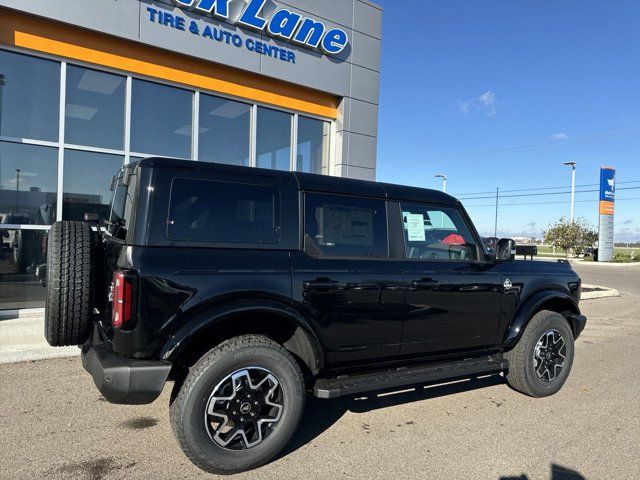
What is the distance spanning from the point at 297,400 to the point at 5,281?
6.27m

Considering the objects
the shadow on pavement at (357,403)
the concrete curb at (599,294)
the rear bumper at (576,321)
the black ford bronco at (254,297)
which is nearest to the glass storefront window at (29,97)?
the black ford bronco at (254,297)

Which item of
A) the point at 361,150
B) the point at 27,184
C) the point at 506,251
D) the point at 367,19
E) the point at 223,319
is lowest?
the point at 223,319

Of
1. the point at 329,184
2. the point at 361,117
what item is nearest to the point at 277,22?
the point at 361,117

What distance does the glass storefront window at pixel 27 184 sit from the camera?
7.33 m

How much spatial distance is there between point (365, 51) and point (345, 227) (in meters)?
8.06

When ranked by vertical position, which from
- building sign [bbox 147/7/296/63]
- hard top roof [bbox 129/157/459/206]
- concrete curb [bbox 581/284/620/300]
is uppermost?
building sign [bbox 147/7/296/63]

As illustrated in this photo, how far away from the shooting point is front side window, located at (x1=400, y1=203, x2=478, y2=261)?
4000 millimetres

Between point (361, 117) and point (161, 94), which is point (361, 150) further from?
point (161, 94)

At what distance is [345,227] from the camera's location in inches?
145

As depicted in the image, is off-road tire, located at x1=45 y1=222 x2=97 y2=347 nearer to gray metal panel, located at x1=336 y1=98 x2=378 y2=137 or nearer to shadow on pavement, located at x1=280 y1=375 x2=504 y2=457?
shadow on pavement, located at x1=280 y1=375 x2=504 y2=457

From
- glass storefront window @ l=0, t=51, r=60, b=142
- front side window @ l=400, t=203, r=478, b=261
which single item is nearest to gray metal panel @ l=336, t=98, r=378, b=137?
glass storefront window @ l=0, t=51, r=60, b=142

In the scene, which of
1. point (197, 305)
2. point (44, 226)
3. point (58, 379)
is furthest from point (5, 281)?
point (197, 305)

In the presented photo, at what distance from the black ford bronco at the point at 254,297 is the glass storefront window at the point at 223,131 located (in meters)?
5.63

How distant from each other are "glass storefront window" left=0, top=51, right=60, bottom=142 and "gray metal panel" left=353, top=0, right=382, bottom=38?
6.13 m
